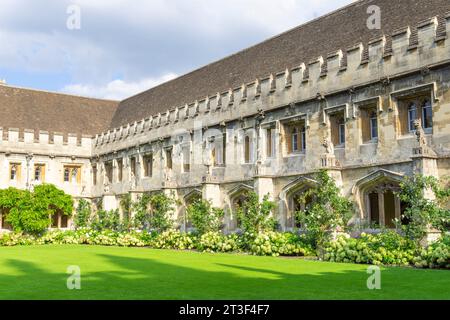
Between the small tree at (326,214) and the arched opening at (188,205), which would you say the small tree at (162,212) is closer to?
the arched opening at (188,205)

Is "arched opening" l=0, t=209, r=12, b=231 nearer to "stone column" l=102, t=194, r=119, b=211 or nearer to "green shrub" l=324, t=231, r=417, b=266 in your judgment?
"stone column" l=102, t=194, r=119, b=211

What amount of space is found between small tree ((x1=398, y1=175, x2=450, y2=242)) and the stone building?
1.94ft

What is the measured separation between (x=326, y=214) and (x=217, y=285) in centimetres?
802

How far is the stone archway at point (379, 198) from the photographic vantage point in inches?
640

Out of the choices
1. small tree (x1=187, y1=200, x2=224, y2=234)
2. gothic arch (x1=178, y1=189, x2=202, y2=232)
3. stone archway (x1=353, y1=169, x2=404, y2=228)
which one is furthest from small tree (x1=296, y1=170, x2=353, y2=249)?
gothic arch (x1=178, y1=189, x2=202, y2=232)

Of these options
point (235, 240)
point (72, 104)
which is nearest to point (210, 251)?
point (235, 240)

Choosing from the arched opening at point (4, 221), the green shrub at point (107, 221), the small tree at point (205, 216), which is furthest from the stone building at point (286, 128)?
the arched opening at point (4, 221)

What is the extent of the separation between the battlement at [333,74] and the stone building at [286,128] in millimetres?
42

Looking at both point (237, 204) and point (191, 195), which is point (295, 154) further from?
point (191, 195)

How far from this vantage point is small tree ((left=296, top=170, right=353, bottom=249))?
1650 centimetres

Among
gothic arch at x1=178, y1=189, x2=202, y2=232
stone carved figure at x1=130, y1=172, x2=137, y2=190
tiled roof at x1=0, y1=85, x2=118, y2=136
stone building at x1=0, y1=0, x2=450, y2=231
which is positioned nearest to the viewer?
stone building at x1=0, y1=0, x2=450, y2=231

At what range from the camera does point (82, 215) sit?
32.4 m

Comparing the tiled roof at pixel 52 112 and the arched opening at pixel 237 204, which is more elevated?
the tiled roof at pixel 52 112

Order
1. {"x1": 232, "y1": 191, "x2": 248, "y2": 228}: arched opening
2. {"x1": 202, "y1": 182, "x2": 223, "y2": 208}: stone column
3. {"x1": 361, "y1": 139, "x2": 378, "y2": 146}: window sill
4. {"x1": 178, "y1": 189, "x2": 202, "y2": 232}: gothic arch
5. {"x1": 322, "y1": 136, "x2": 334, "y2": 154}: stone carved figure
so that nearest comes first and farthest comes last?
{"x1": 361, "y1": 139, "x2": 378, "y2": 146}: window sill
{"x1": 322, "y1": 136, "x2": 334, "y2": 154}: stone carved figure
{"x1": 232, "y1": 191, "x2": 248, "y2": 228}: arched opening
{"x1": 202, "y1": 182, "x2": 223, "y2": 208}: stone column
{"x1": 178, "y1": 189, "x2": 202, "y2": 232}: gothic arch
